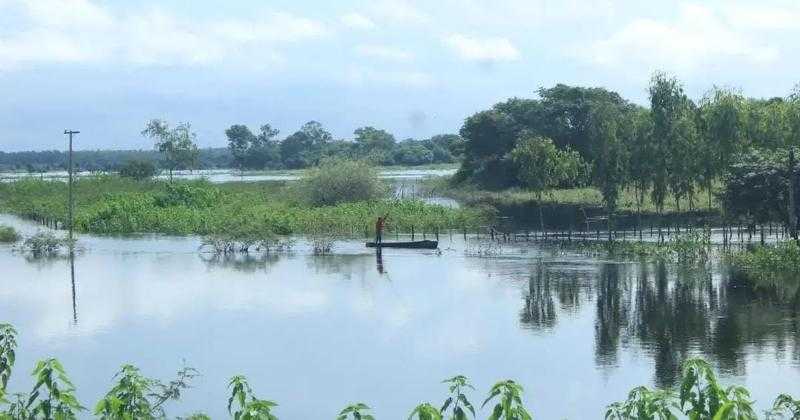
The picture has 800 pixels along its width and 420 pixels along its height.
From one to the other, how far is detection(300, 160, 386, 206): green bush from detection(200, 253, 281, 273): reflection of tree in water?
1940cm

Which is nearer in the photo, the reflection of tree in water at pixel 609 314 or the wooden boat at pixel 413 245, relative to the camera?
the reflection of tree in water at pixel 609 314

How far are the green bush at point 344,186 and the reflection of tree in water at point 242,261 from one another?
19405mm

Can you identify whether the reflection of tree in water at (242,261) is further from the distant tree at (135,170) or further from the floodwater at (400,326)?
the distant tree at (135,170)

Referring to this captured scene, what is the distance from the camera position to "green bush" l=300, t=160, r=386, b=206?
56.9 meters

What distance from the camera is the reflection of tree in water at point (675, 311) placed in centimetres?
1972

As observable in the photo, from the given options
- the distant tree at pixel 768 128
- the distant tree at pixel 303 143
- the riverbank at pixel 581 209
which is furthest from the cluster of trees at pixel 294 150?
the distant tree at pixel 768 128

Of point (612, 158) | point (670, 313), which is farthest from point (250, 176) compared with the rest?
point (670, 313)

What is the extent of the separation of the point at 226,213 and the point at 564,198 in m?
18.3

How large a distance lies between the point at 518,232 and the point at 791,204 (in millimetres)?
14201

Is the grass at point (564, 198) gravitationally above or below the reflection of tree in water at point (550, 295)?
above

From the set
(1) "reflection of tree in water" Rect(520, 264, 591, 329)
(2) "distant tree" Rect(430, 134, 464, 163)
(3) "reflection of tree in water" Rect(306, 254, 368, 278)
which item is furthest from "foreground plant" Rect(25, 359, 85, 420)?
(2) "distant tree" Rect(430, 134, 464, 163)

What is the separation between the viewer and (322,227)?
145ft

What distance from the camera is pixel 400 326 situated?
916 inches

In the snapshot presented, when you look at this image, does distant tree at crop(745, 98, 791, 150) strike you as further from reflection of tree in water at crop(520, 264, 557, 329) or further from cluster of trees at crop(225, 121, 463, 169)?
cluster of trees at crop(225, 121, 463, 169)
